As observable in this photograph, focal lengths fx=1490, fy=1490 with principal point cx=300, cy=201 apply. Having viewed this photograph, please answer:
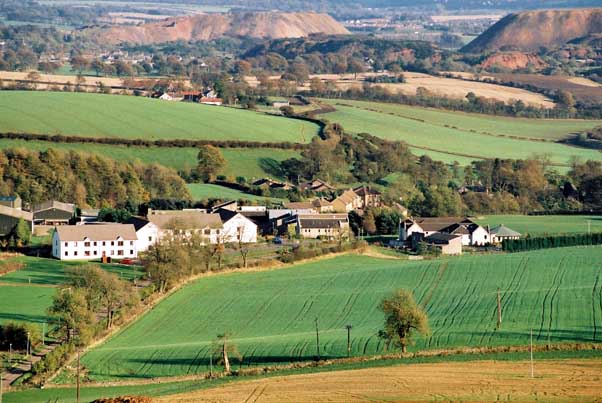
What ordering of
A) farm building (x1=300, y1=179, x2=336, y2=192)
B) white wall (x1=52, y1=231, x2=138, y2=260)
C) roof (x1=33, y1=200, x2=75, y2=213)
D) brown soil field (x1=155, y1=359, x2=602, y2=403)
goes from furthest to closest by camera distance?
farm building (x1=300, y1=179, x2=336, y2=192), roof (x1=33, y1=200, x2=75, y2=213), white wall (x1=52, y1=231, x2=138, y2=260), brown soil field (x1=155, y1=359, x2=602, y2=403)

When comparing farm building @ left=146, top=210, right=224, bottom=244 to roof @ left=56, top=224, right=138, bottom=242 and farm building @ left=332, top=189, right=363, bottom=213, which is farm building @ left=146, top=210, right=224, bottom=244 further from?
farm building @ left=332, top=189, right=363, bottom=213

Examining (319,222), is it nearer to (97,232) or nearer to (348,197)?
(348,197)

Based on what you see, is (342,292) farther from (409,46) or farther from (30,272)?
(409,46)

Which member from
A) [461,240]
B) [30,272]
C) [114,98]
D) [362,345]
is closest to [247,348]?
[362,345]

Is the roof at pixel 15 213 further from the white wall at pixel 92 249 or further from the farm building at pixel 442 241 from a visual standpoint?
the farm building at pixel 442 241

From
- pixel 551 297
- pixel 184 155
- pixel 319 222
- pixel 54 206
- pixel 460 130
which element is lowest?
pixel 460 130

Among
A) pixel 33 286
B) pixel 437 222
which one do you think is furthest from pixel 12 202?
pixel 437 222

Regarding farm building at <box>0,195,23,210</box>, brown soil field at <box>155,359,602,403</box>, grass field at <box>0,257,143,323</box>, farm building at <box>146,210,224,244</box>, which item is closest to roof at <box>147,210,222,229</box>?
farm building at <box>146,210,224,244</box>
